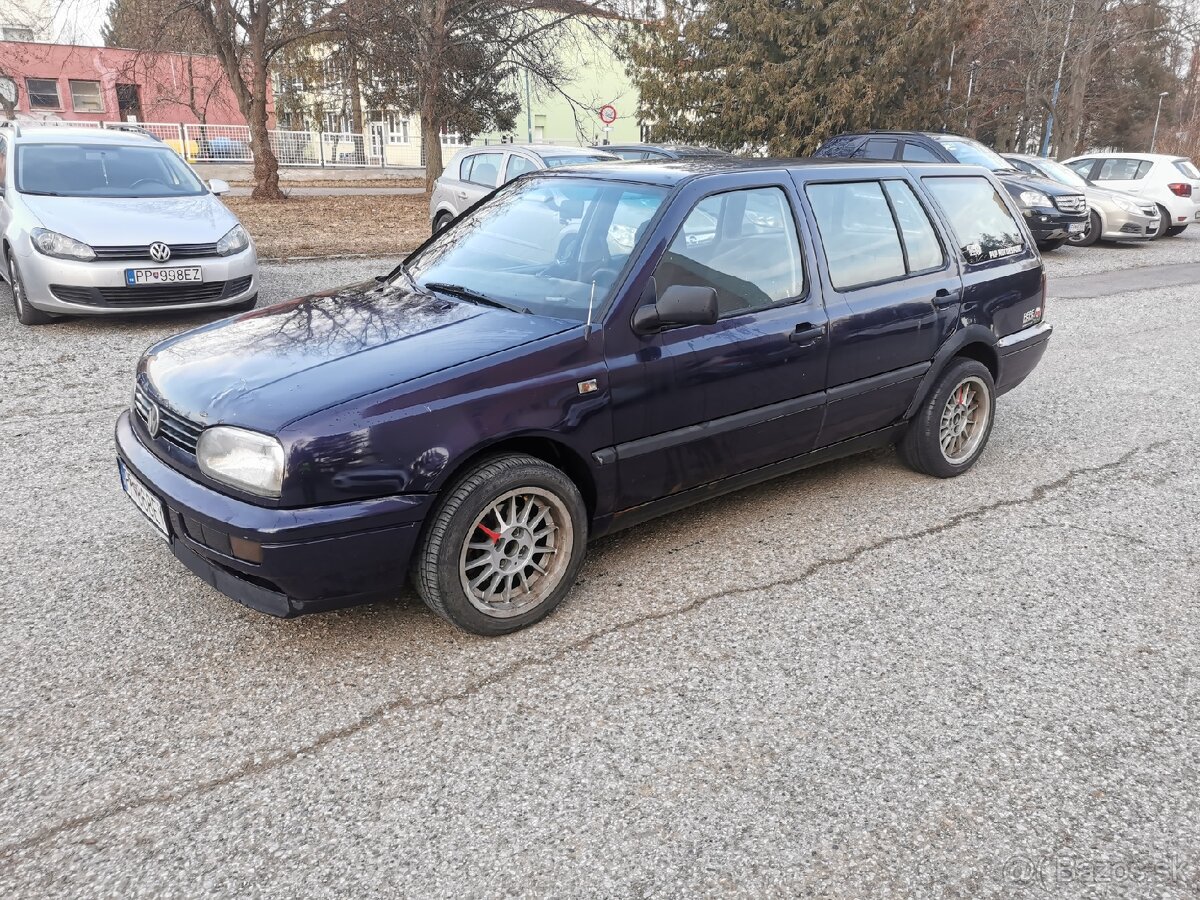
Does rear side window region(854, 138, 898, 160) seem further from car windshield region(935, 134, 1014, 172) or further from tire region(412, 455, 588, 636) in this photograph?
tire region(412, 455, 588, 636)

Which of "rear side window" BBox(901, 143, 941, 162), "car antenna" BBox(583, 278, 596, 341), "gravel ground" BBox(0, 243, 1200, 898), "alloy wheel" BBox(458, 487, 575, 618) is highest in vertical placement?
"rear side window" BBox(901, 143, 941, 162)

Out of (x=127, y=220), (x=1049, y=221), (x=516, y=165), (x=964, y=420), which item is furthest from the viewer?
(x=1049, y=221)

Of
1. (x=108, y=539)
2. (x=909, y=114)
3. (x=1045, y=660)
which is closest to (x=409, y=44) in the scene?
(x=909, y=114)

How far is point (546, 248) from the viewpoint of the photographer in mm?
3908

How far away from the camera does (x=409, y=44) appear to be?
20.0 m

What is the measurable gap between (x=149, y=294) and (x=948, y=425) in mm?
6186

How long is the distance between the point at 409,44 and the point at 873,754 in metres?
20.6

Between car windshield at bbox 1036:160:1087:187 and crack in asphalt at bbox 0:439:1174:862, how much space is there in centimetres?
1372

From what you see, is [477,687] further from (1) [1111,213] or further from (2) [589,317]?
(1) [1111,213]

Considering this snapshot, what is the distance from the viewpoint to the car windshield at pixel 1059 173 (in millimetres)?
16234

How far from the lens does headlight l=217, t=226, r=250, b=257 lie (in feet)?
25.0

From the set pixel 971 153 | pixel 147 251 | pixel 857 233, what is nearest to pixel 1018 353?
pixel 857 233

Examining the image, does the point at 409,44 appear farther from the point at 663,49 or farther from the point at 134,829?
the point at 134,829

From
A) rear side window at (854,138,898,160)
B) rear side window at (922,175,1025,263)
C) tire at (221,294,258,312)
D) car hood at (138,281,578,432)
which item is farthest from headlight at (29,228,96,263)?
rear side window at (854,138,898,160)
